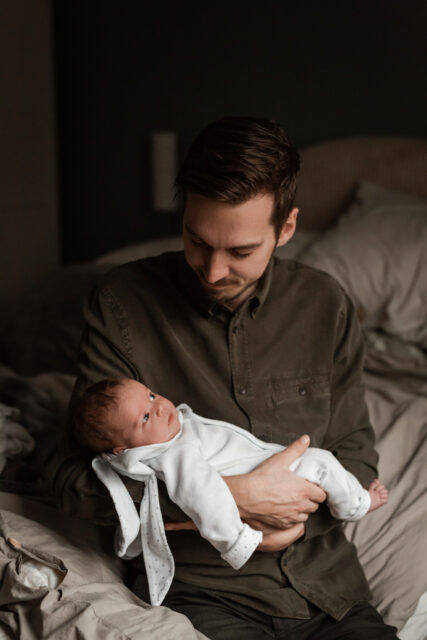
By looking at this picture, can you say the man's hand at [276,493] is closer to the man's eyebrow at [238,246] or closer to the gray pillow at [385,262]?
the man's eyebrow at [238,246]

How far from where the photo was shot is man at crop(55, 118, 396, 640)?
1363 mm

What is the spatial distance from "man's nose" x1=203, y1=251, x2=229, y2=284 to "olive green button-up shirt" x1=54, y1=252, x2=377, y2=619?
0.15 meters

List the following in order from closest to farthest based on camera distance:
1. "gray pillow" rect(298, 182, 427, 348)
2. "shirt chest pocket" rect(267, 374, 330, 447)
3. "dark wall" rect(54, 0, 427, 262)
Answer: "shirt chest pocket" rect(267, 374, 330, 447), "gray pillow" rect(298, 182, 427, 348), "dark wall" rect(54, 0, 427, 262)

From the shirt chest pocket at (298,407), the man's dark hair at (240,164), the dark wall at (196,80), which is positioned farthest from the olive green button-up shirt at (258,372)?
the dark wall at (196,80)

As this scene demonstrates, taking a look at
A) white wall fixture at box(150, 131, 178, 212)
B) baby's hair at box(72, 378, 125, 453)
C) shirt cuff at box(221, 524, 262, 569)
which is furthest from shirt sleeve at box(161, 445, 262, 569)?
white wall fixture at box(150, 131, 178, 212)

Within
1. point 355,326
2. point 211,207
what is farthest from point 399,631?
point 211,207

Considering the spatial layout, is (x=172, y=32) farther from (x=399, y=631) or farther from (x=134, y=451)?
(x=399, y=631)

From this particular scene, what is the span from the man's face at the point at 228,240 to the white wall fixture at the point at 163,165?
1926 mm

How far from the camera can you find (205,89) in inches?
129

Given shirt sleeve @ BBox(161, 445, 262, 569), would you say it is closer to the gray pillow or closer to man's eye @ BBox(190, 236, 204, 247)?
man's eye @ BBox(190, 236, 204, 247)

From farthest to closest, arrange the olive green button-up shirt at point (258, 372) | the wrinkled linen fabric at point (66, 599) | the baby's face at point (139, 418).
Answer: the olive green button-up shirt at point (258, 372)
the baby's face at point (139, 418)
the wrinkled linen fabric at point (66, 599)

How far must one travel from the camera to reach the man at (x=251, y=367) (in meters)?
1.36

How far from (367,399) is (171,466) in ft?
3.28

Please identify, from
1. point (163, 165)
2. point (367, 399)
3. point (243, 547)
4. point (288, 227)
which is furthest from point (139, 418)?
point (163, 165)
